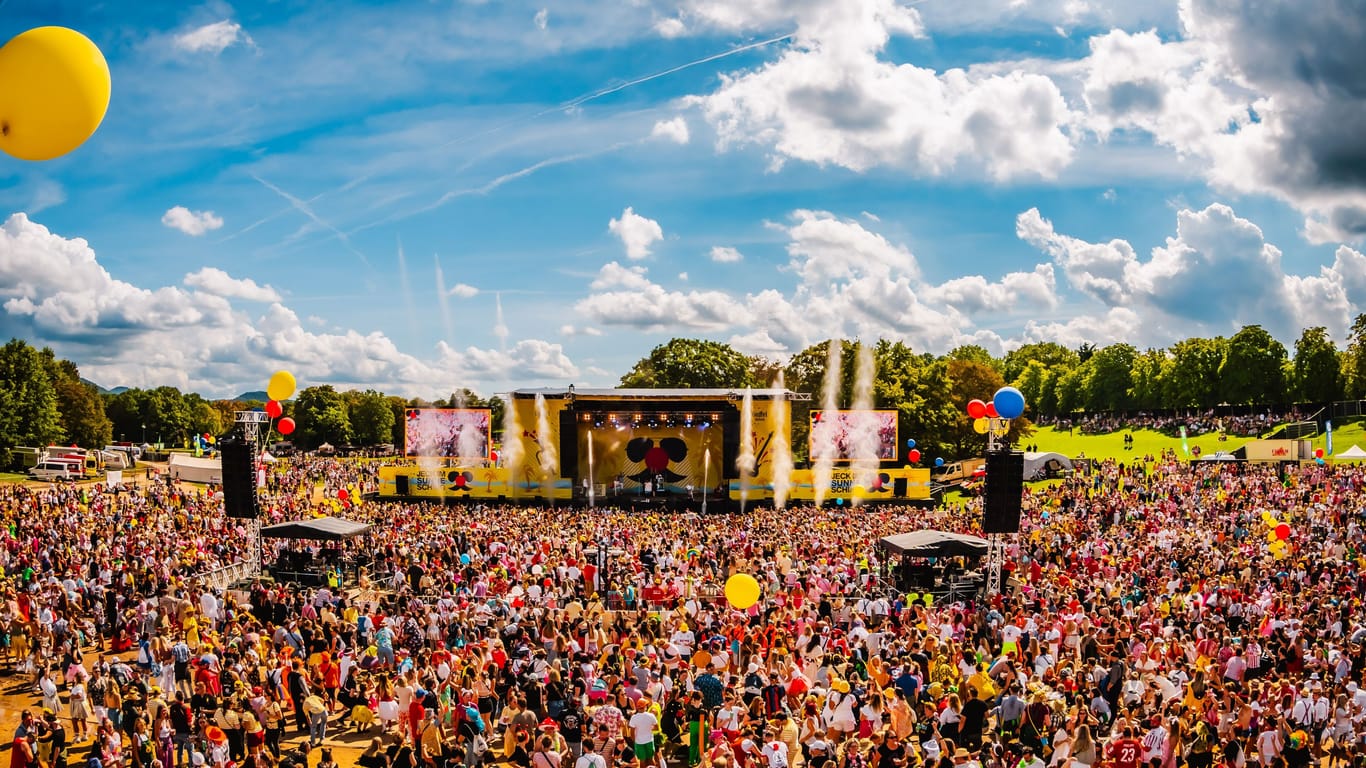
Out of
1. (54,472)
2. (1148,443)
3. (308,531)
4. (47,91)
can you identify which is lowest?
(1148,443)

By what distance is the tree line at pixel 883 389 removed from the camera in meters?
57.7

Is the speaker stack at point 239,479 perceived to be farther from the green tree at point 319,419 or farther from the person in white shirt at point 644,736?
the green tree at point 319,419

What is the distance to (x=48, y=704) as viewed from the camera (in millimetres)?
12227

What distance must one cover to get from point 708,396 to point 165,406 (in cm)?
8238

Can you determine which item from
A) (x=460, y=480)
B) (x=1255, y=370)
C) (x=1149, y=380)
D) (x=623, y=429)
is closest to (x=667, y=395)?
(x=623, y=429)

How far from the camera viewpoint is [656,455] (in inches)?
1786

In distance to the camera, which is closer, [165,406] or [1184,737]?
[1184,737]

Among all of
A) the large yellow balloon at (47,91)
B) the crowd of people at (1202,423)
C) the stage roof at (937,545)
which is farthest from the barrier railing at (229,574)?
the crowd of people at (1202,423)

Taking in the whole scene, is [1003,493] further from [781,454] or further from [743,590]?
[781,454]

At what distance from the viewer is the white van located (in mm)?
52219

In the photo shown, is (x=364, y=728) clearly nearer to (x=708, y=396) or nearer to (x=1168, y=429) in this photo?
(x=708, y=396)

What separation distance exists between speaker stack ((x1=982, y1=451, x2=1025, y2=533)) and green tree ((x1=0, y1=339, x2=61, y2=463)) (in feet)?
201

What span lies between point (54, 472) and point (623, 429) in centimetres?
3346

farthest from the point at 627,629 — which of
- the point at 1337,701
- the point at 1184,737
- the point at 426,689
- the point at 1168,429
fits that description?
the point at 1168,429
